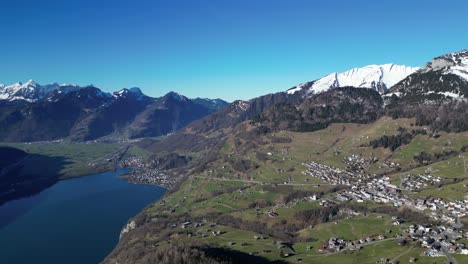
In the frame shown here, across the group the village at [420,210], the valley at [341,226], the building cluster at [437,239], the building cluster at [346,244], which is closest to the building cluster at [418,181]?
the village at [420,210]

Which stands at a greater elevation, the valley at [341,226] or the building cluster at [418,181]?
the building cluster at [418,181]

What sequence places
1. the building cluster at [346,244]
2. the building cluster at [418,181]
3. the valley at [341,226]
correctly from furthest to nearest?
the building cluster at [418,181], the building cluster at [346,244], the valley at [341,226]

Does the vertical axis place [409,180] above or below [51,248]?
above

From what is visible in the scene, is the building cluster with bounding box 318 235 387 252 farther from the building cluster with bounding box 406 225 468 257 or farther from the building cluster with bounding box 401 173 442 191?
the building cluster with bounding box 401 173 442 191

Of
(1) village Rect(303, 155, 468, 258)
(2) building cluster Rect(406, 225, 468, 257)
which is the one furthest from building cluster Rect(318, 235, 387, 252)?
(2) building cluster Rect(406, 225, 468, 257)

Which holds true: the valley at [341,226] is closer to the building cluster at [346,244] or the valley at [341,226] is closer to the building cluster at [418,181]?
the building cluster at [346,244]

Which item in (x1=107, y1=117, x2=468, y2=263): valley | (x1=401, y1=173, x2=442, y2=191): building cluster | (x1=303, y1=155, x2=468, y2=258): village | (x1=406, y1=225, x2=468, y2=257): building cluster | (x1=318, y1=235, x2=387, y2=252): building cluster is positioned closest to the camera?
(x1=406, y1=225, x2=468, y2=257): building cluster

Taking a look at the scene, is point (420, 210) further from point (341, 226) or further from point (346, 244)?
point (346, 244)

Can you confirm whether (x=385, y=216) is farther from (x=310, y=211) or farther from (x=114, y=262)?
(x=114, y=262)

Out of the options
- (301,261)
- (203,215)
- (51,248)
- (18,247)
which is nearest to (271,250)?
(301,261)

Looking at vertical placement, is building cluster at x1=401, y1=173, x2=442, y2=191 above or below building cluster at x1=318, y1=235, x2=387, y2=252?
above

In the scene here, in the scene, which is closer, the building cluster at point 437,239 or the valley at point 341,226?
the building cluster at point 437,239
